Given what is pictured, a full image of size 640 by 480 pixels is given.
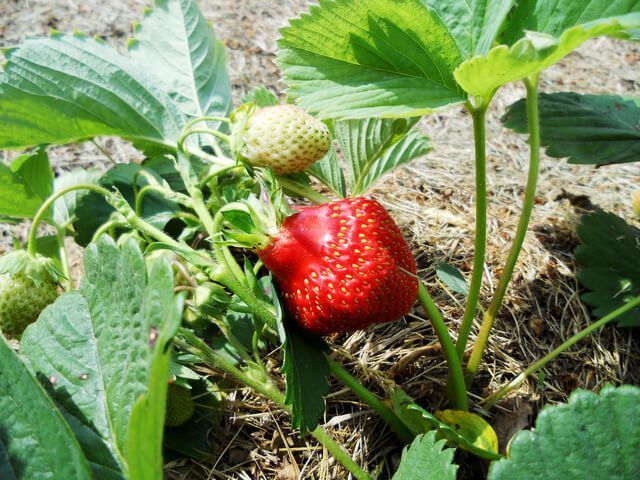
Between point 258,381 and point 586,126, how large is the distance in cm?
93

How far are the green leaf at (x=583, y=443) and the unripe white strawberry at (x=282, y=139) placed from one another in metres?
0.62

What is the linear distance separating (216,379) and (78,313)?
498mm

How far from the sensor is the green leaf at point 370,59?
1.00m

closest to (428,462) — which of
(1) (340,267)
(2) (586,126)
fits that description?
(1) (340,267)

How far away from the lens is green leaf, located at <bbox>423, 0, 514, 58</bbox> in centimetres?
100

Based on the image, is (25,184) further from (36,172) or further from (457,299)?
(457,299)

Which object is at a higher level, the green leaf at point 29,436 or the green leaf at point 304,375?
the green leaf at point 29,436

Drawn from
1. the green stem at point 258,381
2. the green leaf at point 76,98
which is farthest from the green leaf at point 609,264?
the green leaf at point 76,98

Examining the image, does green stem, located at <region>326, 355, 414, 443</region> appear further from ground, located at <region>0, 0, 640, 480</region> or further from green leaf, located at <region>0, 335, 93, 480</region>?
green leaf, located at <region>0, 335, 93, 480</region>

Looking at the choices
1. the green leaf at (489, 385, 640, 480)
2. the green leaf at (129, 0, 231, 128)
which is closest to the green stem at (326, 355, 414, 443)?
the green leaf at (489, 385, 640, 480)

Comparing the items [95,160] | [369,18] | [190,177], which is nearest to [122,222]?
[190,177]

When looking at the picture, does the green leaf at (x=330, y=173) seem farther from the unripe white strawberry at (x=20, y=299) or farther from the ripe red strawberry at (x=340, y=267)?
the unripe white strawberry at (x=20, y=299)

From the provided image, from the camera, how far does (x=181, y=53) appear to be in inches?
58.7

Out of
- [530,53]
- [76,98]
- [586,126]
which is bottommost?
[76,98]
